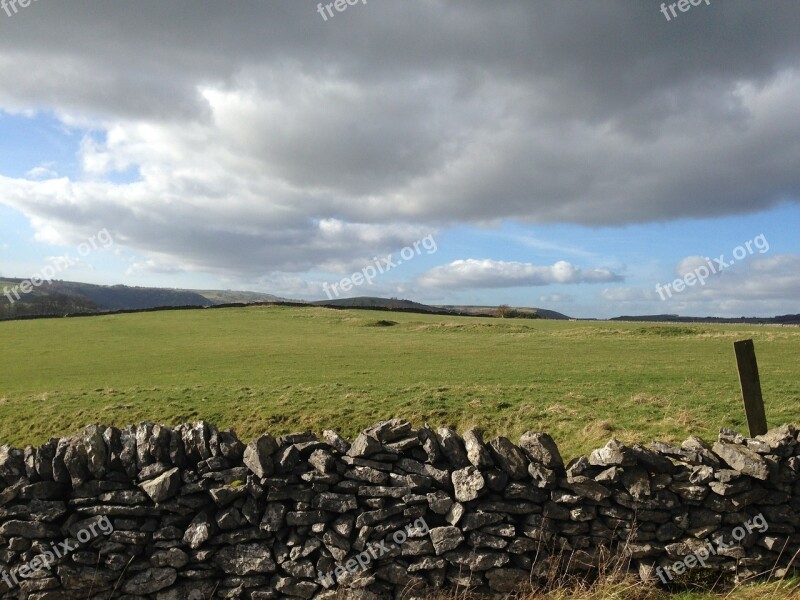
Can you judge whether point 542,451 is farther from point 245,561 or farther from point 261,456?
point 245,561

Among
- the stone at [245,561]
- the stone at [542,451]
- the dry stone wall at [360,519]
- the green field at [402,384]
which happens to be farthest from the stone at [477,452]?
the green field at [402,384]

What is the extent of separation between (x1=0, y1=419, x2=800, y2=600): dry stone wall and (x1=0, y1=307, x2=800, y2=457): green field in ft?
15.8

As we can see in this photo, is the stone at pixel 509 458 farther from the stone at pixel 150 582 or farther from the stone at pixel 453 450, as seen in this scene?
the stone at pixel 150 582

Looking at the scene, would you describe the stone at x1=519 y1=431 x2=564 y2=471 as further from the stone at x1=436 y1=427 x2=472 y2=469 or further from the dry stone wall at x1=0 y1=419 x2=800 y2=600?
the stone at x1=436 y1=427 x2=472 y2=469

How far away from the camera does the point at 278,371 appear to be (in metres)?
23.1

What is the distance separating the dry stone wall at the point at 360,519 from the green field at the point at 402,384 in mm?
4806

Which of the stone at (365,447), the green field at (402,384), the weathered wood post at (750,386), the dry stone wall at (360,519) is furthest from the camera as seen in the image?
the green field at (402,384)

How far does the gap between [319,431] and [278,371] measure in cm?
983

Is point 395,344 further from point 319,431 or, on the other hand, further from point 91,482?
point 91,482

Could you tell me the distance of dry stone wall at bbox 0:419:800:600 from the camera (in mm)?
6336

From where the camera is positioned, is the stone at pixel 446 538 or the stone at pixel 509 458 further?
the stone at pixel 509 458

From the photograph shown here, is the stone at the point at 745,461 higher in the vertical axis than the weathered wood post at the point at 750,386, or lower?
lower

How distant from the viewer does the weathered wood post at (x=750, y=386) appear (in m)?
8.20

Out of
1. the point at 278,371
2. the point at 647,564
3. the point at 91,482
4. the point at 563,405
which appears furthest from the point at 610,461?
the point at 278,371
